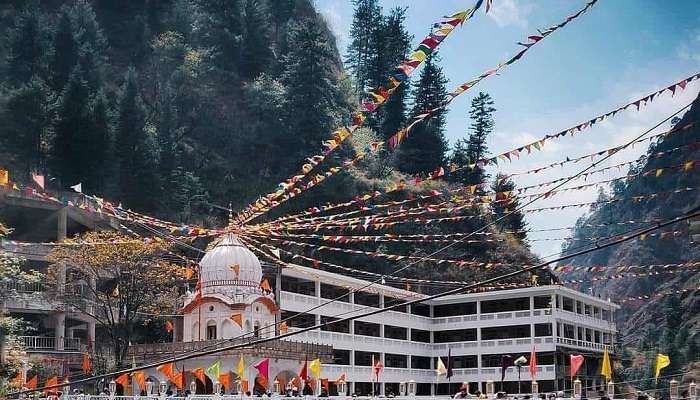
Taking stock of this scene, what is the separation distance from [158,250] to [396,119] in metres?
42.1

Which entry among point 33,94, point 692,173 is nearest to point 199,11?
point 33,94

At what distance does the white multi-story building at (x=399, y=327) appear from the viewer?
4566 cm

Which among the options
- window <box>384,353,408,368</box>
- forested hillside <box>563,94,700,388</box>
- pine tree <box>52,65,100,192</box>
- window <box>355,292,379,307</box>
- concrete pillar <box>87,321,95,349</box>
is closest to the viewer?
concrete pillar <box>87,321,95,349</box>

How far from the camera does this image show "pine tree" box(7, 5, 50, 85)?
226 feet

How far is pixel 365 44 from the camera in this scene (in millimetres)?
103812

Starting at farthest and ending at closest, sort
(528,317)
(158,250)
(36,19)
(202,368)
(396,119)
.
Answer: (396,119), (36,19), (528,317), (158,250), (202,368)

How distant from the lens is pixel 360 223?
2917 centimetres

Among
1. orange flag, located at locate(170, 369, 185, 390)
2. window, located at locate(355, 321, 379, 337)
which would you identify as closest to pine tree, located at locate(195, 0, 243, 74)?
window, located at locate(355, 321, 379, 337)

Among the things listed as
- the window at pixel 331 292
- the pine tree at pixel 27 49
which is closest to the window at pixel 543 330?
the window at pixel 331 292

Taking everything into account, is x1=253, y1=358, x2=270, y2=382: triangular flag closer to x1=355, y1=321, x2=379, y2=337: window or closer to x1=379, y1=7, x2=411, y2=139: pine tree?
x1=355, y1=321, x2=379, y2=337: window

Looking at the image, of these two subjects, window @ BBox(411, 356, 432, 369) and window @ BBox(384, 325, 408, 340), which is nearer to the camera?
window @ BBox(384, 325, 408, 340)

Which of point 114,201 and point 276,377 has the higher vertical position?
point 114,201

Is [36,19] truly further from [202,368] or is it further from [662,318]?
[662,318]

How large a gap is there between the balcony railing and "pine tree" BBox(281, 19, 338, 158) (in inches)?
1105
